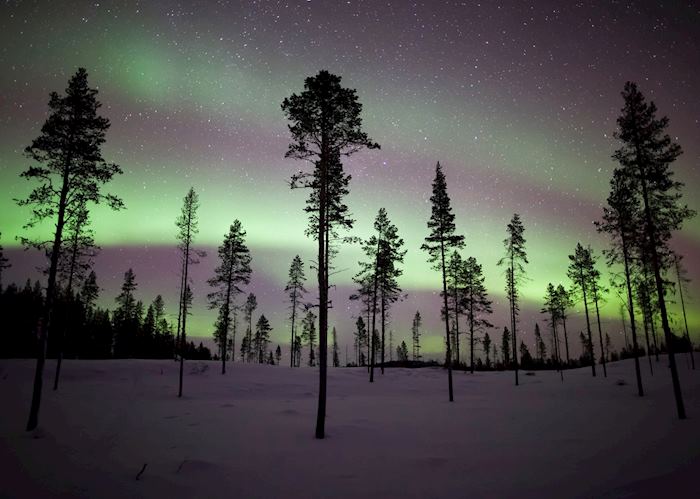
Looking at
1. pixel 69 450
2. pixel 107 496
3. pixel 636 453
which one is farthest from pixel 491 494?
pixel 69 450

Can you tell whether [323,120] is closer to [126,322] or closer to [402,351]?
[126,322]

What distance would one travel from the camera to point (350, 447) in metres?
12.7

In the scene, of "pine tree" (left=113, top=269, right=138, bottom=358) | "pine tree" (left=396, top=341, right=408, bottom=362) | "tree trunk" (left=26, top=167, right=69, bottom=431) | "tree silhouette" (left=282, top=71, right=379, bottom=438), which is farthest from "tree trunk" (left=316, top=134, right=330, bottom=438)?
"pine tree" (left=396, top=341, right=408, bottom=362)

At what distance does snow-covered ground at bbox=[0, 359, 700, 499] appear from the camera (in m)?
8.66

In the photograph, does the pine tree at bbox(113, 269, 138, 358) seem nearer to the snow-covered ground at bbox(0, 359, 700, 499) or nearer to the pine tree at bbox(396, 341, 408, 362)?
the snow-covered ground at bbox(0, 359, 700, 499)

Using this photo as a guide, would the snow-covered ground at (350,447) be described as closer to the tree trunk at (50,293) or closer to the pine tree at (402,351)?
the tree trunk at (50,293)

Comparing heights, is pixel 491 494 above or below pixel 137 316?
below

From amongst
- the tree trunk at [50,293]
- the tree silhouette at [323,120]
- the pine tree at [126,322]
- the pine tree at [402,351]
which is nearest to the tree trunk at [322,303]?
the tree silhouette at [323,120]

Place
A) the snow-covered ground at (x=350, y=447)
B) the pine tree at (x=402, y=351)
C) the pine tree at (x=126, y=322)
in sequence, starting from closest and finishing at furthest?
the snow-covered ground at (x=350, y=447) → the pine tree at (x=126, y=322) → the pine tree at (x=402, y=351)

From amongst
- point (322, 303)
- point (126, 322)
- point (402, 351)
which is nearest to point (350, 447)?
point (322, 303)

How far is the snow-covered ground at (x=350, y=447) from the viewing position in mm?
8656

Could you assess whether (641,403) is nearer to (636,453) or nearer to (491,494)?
(636,453)

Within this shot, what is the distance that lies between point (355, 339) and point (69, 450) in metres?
84.5

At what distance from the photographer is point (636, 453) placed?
11.1 meters
